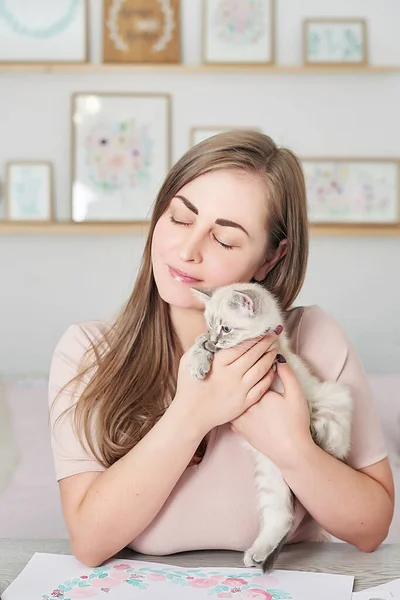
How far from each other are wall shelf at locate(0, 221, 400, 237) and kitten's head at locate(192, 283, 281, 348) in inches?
79.9

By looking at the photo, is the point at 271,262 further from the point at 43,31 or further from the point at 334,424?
the point at 43,31

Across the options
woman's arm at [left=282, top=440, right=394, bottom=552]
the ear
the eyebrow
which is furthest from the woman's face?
woman's arm at [left=282, top=440, right=394, bottom=552]

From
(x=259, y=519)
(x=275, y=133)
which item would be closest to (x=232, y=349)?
(x=259, y=519)

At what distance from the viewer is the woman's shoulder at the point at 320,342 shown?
1.39 m

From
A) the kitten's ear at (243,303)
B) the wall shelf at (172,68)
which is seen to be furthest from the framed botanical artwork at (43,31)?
the kitten's ear at (243,303)

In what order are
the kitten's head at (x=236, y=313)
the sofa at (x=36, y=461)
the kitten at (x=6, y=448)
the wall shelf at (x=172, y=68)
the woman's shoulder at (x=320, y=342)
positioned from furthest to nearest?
the wall shelf at (x=172, y=68)
the kitten at (x=6, y=448)
the sofa at (x=36, y=461)
the woman's shoulder at (x=320, y=342)
the kitten's head at (x=236, y=313)

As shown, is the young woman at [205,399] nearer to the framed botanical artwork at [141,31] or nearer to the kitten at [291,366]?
the kitten at [291,366]

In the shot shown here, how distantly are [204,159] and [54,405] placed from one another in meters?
0.49

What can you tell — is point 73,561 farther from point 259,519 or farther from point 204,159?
point 204,159

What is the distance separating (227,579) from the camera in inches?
42.9

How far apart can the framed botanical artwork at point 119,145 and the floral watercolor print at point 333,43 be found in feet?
2.18

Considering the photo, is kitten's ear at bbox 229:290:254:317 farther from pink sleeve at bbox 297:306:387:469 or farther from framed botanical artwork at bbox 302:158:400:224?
framed botanical artwork at bbox 302:158:400:224

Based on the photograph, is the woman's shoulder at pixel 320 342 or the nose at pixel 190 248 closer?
the nose at pixel 190 248

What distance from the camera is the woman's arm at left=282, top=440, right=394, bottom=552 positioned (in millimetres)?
1194
